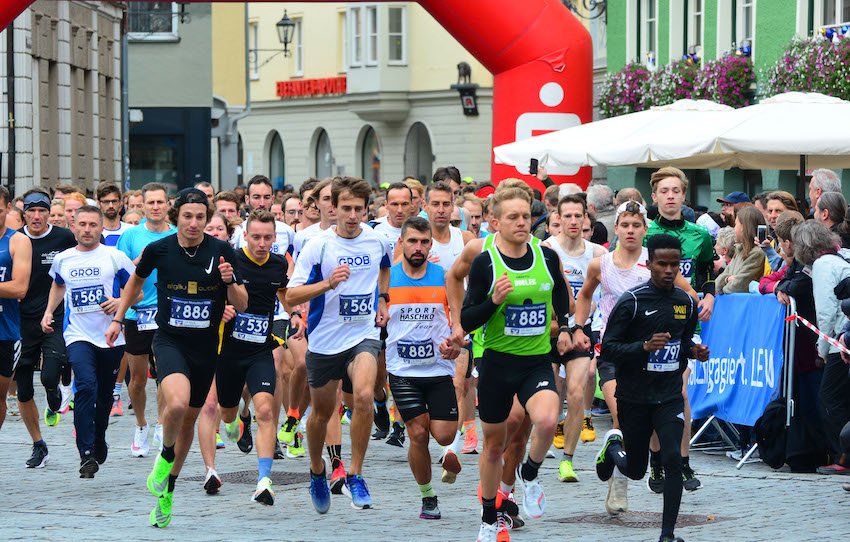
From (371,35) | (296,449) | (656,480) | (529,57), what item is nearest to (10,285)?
(296,449)

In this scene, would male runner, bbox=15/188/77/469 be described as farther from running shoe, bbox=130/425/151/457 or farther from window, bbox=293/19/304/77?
window, bbox=293/19/304/77

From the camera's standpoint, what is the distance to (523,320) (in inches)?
381

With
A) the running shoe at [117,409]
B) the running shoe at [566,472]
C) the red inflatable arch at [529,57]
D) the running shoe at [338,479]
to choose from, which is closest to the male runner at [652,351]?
the running shoe at [566,472]

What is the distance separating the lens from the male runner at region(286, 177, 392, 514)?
1088 centimetres

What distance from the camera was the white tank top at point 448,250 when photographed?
518 inches

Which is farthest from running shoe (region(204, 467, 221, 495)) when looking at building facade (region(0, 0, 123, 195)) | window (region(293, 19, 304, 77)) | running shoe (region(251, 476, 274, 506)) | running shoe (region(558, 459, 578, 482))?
window (region(293, 19, 304, 77))

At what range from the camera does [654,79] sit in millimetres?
34656

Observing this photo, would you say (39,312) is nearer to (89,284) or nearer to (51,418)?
(89,284)

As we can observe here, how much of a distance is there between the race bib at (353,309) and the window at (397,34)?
49326 millimetres

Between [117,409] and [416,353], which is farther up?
[416,353]

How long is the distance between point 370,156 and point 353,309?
5127cm

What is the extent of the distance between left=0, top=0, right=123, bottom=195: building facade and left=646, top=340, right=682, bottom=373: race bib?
14.6 m

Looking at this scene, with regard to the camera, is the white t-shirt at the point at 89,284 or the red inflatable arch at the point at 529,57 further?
the red inflatable arch at the point at 529,57

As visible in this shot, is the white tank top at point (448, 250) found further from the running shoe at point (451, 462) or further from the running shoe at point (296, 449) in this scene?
the running shoe at point (451, 462)
